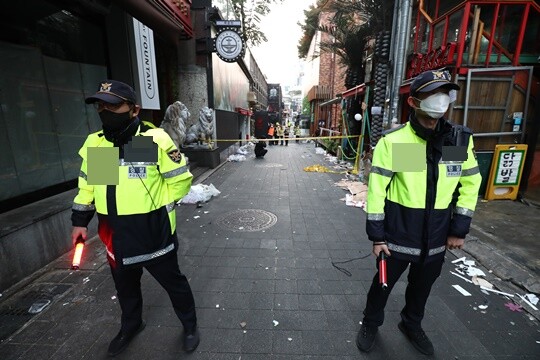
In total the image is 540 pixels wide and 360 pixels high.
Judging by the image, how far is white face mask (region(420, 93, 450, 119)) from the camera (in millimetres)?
1961

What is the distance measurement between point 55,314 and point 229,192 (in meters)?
4.87

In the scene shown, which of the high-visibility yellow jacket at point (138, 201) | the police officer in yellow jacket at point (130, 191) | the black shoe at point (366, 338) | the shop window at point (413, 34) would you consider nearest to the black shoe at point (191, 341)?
the police officer in yellow jacket at point (130, 191)

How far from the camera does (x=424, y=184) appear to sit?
206 centimetres

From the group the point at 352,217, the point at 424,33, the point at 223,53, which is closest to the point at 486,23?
the point at 424,33

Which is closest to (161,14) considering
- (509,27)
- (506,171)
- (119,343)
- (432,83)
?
(432,83)

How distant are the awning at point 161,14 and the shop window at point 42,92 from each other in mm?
1407

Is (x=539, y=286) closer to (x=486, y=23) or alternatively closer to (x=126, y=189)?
(x=126, y=189)

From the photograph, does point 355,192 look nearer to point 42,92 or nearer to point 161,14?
point 161,14

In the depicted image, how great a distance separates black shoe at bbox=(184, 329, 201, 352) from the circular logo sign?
957 centimetres

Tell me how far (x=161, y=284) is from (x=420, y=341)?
7.62ft

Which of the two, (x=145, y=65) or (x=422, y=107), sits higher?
(x=145, y=65)

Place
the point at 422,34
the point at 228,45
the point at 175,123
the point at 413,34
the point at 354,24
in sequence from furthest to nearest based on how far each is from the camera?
the point at 354,24
the point at 228,45
the point at 413,34
the point at 422,34
the point at 175,123

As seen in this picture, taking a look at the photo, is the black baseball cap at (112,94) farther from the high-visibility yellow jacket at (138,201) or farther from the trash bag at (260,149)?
the trash bag at (260,149)

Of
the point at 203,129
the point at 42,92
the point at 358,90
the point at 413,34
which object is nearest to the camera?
the point at 42,92
